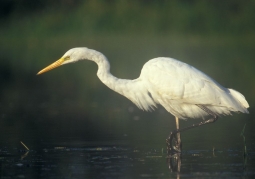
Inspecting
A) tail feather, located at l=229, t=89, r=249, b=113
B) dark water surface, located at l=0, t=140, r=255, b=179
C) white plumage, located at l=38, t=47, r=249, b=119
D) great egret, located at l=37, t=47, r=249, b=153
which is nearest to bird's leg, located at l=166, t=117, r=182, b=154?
great egret, located at l=37, t=47, r=249, b=153

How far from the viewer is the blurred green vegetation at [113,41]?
1850 cm

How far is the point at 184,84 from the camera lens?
1012 cm

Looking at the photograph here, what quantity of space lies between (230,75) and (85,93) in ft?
15.9

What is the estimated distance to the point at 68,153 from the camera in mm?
9602

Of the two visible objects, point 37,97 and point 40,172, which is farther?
point 37,97

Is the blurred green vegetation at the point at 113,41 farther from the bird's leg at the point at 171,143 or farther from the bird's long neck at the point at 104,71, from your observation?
the bird's leg at the point at 171,143

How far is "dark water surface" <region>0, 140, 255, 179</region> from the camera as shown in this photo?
816 cm

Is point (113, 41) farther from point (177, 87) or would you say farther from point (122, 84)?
point (177, 87)

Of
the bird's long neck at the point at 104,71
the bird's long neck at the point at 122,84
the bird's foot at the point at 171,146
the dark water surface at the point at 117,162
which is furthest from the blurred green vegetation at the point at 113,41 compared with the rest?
the dark water surface at the point at 117,162

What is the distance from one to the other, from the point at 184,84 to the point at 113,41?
26330mm

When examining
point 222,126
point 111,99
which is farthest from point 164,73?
point 111,99

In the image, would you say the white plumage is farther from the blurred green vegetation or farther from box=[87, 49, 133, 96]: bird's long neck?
the blurred green vegetation

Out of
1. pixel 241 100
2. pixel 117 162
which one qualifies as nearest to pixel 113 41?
pixel 241 100

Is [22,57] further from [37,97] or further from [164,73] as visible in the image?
[164,73]
